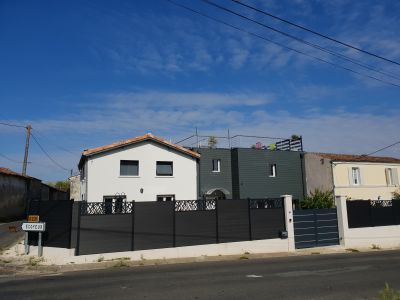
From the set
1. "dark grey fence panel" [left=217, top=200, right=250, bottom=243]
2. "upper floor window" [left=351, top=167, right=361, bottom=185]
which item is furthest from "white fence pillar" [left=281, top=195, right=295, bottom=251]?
"upper floor window" [left=351, top=167, right=361, bottom=185]

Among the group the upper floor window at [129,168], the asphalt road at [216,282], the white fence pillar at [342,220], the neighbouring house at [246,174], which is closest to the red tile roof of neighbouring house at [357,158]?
the neighbouring house at [246,174]

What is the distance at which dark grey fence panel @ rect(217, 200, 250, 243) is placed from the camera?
18.4 metres

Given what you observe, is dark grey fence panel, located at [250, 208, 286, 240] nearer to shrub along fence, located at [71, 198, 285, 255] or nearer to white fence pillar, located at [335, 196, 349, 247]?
shrub along fence, located at [71, 198, 285, 255]

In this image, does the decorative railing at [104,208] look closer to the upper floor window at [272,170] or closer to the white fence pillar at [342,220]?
the white fence pillar at [342,220]

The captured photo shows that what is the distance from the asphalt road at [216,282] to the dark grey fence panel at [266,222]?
15.9ft

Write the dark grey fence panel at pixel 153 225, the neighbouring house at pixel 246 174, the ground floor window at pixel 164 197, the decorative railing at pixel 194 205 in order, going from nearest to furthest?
the dark grey fence panel at pixel 153 225 → the decorative railing at pixel 194 205 → the ground floor window at pixel 164 197 → the neighbouring house at pixel 246 174

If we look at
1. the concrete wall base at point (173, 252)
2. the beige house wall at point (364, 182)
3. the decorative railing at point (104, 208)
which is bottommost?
the concrete wall base at point (173, 252)

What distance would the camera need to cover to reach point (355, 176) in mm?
32688

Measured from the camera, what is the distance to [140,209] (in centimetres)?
1691

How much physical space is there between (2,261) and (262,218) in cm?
1183

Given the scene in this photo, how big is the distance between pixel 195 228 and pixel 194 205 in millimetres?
1096

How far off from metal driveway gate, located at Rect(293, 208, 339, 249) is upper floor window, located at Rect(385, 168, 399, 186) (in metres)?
15.0

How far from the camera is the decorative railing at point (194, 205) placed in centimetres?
1788

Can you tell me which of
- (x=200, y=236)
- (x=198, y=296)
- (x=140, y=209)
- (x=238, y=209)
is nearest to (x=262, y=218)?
(x=238, y=209)
